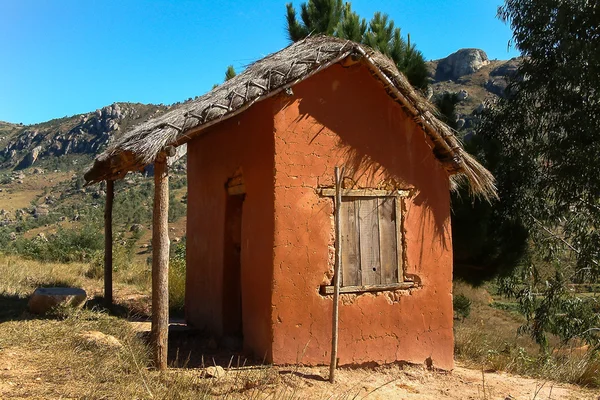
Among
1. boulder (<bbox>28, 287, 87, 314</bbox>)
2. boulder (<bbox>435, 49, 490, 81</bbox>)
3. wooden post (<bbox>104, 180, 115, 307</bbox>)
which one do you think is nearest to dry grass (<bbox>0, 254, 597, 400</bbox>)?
boulder (<bbox>28, 287, 87, 314</bbox>)

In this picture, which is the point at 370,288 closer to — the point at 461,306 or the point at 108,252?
the point at 108,252

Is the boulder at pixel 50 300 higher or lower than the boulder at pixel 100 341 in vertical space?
higher

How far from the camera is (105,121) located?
47562 millimetres

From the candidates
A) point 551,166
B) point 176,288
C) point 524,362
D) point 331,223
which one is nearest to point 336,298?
point 331,223

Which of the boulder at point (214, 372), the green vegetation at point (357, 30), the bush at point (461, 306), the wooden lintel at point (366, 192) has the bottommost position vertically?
the bush at point (461, 306)

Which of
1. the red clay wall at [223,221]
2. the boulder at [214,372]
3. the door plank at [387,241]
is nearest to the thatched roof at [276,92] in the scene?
the red clay wall at [223,221]

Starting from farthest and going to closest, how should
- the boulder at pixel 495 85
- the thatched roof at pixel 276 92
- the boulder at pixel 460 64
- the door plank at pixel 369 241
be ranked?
1. the boulder at pixel 460 64
2. the boulder at pixel 495 85
3. the door plank at pixel 369 241
4. the thatched roof at pixel 276 92

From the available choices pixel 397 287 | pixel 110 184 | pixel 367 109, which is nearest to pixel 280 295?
pixel 397 287

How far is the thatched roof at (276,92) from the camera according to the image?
538 cm

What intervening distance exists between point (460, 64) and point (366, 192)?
54.0 m

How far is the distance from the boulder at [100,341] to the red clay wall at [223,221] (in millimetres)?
1501

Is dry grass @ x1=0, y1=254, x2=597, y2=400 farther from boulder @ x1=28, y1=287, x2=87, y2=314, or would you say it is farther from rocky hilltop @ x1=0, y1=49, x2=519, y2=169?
rocky hilltop @ x1=0, y1=49, x2=519, y2=169

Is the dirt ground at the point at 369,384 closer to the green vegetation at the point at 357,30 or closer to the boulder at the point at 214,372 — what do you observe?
the boulder at the point at 214,372

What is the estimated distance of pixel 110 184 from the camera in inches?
364
